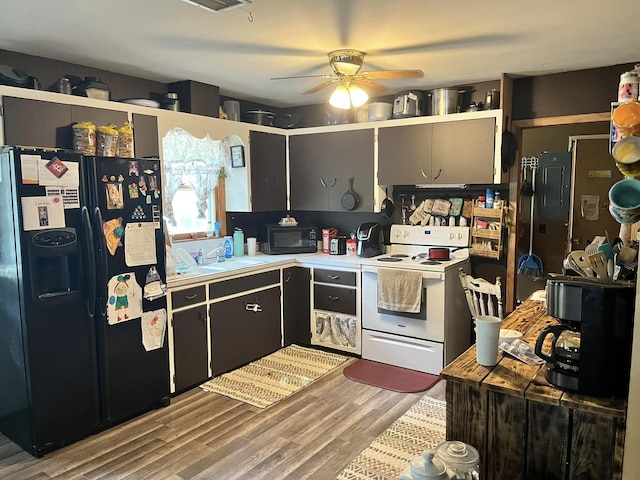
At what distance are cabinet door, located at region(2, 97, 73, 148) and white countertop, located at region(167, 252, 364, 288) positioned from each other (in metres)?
1.15

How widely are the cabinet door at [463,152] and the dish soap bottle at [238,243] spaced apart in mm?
1853

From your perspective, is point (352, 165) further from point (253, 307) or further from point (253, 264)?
point (253, 307)

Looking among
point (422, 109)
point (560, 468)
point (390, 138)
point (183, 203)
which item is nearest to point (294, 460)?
point (560, 468)

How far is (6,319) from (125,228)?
32.1 inches

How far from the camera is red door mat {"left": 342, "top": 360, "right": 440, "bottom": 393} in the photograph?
3592mm

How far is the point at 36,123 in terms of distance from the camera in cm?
293

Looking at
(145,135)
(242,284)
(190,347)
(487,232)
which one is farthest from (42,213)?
(487,232)

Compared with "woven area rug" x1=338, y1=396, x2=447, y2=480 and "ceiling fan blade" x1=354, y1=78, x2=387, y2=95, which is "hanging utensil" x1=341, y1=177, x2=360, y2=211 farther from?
"woven area rug" x1=338, y1=396, x2=447, y2=480

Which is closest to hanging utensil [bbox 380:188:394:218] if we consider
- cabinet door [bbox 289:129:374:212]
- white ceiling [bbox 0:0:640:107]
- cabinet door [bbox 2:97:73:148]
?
cabinet door [bbox 289:129:374:212]

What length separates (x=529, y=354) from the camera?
6.09ft

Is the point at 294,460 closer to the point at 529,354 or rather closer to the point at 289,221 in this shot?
the point at 529,354

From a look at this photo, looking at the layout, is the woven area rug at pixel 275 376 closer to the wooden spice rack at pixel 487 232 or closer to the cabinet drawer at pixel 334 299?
the cabinet drawer at pixel 334 299

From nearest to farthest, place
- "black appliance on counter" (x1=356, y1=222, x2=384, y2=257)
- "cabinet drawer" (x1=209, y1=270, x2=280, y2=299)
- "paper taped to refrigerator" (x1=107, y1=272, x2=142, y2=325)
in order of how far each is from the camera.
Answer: "paper taped to refrigerator" (x1=107, y1=272, x2=142, y2=325) < "cabinet drawer" (x1=209, y1=270, x2=280, y2=299) < "black appliance on counter" (x1=356, y1=222, x2=384, y2=257)

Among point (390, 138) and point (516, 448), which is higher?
point (390, 138)
